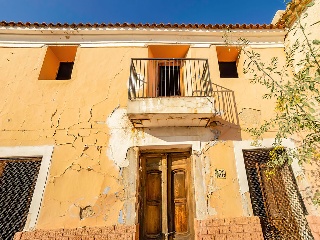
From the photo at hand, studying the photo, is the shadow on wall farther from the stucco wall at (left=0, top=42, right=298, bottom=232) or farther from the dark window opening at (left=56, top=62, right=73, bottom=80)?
the dark window opening at (left=56, top=62, right=73, bottom=80)

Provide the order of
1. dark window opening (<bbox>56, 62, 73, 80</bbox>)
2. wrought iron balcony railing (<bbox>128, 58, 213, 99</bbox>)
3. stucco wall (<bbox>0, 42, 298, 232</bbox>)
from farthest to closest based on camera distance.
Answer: dark window opening (<bbox>56, 62, 73, 80</bbox>), wrought iron balcony railing (<bbox>128, 58, 213, 99</bbox>), stucco wall (<bbox>0, 42, 298, 232</bbox>)

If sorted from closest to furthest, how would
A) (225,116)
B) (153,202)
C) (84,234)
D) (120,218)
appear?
(84,234)
(120,218)
(153,202)
(225,116)

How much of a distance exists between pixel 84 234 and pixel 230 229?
3.17 meters

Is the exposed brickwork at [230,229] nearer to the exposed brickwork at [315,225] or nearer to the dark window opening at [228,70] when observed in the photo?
the exposed brickwork at [315,225]

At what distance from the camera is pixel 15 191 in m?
5.38

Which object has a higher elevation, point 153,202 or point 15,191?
point 15,191

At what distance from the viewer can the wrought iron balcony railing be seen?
6.42 metres

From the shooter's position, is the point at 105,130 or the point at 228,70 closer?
the point at 105,130

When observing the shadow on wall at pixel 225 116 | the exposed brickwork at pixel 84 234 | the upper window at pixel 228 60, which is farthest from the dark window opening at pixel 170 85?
the exposed brickwork at pixel 84 234

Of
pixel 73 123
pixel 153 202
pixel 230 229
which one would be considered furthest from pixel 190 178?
pixel 73 123

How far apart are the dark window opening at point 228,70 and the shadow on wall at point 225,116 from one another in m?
1.09

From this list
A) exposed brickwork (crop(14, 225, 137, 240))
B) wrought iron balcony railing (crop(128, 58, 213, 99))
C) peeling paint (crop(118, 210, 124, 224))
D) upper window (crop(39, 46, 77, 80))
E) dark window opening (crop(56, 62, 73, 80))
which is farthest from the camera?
dark window opening (crop(56, 62, 73, 80))

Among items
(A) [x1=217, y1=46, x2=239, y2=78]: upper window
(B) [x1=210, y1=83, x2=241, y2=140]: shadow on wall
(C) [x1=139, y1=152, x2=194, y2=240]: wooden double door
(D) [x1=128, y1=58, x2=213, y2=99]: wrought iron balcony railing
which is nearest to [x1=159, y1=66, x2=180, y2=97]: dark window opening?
(D) [x1=128, y1=58, x2=213, y2=99]: wrought iron balcony railing

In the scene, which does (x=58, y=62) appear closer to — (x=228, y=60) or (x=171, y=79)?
(x=171, y=79)
